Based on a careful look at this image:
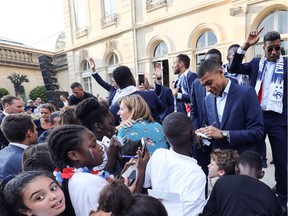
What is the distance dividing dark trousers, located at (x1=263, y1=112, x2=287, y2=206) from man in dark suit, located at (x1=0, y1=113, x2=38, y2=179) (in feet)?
8.15

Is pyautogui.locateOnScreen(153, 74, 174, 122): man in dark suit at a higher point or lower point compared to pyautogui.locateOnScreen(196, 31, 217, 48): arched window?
lower

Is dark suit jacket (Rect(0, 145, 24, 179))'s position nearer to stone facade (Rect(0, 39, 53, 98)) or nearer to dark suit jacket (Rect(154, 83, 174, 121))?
dark suit jacket (Rect(154, 83, 174, 121))

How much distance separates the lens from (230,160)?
200cm

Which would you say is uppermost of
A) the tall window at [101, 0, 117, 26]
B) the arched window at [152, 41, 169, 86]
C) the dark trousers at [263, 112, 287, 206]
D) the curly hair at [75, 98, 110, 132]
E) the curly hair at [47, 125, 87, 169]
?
the tall window at [101, 0, 117, 26]

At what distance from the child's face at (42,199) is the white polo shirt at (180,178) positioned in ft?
1.85

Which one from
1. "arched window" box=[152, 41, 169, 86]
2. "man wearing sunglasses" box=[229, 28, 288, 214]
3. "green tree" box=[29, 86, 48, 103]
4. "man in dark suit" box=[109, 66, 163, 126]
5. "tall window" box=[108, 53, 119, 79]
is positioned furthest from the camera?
"green tree" box=[29, 86, 48, 103]

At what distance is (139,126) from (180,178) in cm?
59

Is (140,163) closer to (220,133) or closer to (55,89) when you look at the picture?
(220,133)

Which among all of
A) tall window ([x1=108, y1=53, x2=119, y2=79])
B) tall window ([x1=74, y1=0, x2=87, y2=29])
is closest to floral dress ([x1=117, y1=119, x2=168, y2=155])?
tall window ([x1=108, y1=53, x2=119, y2=79])

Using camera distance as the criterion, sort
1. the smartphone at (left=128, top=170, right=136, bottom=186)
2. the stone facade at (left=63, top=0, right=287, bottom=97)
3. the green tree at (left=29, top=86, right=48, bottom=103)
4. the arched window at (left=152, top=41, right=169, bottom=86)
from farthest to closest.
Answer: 1. the green tree at (left=29, top=86, right=48, bottom=103)
2. the arched window at (left=152, top=41, right=169, bottom=86)
3. the stone facade at (left=63, top=0, right=287, bottom=97)
4. the smartphone at (left=128, top=170, right=136, bottom=186)

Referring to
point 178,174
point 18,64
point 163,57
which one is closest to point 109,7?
point 163,57

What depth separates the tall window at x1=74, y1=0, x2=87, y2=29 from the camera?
16297 millimetres

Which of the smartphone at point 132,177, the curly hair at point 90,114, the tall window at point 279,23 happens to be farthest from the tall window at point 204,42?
the smartphone at point 132,177

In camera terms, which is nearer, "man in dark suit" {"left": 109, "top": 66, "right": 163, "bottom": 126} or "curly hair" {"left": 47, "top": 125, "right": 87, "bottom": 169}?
"curly hair" {"left": 47, "top": 125, "right": 87, "bottom": 169}
